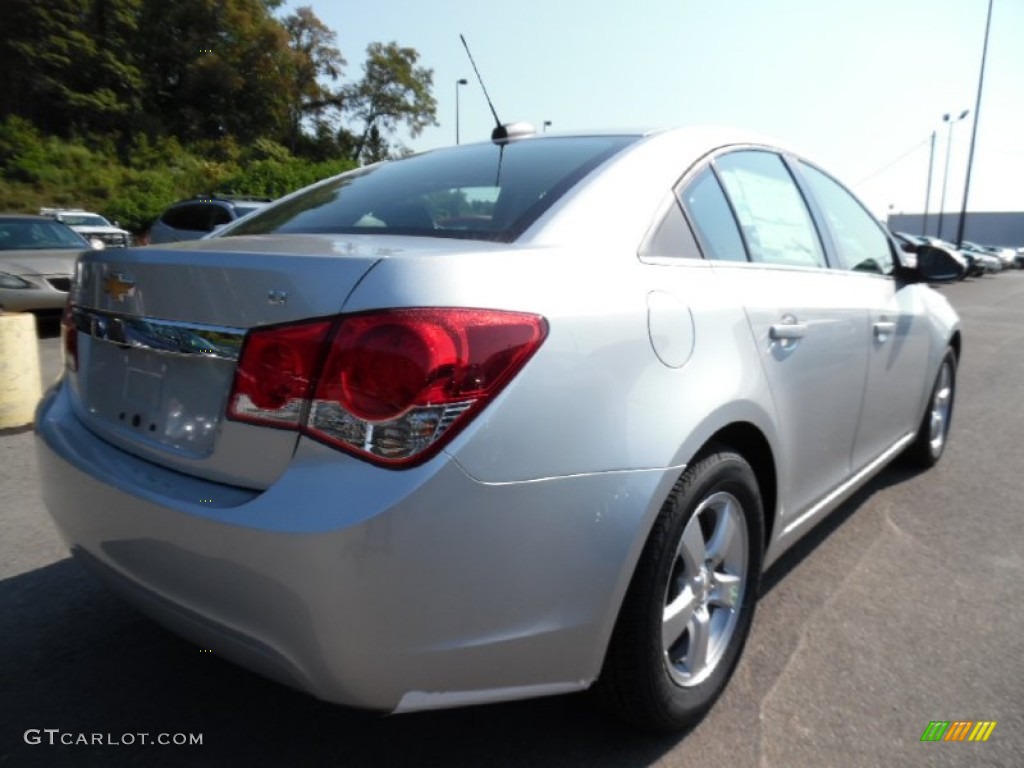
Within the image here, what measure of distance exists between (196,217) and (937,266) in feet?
37.5

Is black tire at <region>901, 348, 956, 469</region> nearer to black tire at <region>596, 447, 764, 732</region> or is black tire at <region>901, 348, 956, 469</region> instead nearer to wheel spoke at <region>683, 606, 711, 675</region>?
black tire at <region>596, 447, 764, 732</region>

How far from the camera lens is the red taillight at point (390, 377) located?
1.46m

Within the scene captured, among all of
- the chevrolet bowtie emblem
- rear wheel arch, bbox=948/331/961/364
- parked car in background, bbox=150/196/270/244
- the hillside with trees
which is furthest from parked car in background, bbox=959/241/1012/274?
the chevrolet bowtie emblem

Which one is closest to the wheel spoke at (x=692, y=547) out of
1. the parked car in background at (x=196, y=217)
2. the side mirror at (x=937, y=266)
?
the side mirror at (x=937, y=266)

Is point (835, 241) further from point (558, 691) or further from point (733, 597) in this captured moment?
point (558, 691)

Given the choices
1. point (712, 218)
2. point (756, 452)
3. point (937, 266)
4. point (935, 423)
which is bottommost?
point (935, 423)

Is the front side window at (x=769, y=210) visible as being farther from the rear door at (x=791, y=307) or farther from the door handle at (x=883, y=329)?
the door handle at (x=883, y=329)

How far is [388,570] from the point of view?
1.42m

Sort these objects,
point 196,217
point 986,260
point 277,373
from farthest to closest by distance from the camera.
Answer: point 986,260 < point 196,217 < point 277,373

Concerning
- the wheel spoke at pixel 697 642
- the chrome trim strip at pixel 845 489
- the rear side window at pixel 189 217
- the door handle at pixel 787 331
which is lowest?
the wheel spoke at pixel 697 642

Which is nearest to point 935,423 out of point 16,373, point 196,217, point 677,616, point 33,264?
point 677,616

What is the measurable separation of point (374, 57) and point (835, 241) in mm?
47120

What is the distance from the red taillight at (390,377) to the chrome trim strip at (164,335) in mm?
151

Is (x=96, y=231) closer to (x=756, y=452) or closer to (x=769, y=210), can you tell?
(x=769, y=210)
